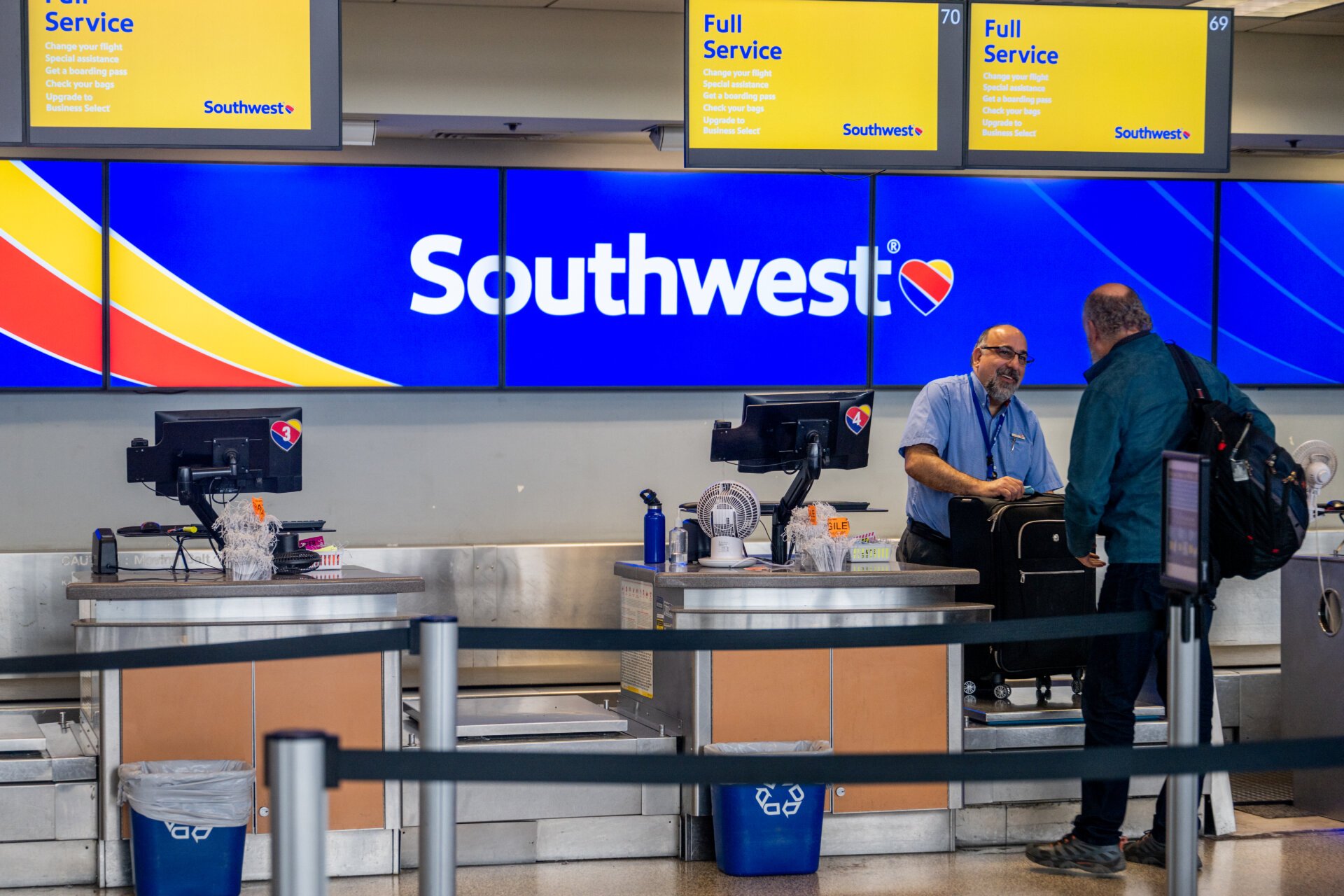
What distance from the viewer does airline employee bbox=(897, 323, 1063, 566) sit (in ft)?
16.8

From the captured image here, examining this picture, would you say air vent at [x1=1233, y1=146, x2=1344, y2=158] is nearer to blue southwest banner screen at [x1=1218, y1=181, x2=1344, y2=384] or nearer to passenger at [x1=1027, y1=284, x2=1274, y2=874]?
blue southwest banner screen at [x1=1218, y1=181, x2=1344, y2=384]

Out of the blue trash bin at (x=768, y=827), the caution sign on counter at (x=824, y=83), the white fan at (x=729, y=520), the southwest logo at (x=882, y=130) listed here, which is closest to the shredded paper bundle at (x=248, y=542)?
the white fan at (x=729, y=520)

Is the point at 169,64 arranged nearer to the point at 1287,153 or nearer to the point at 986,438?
the point at 986,438

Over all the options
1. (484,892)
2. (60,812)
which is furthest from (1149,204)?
(60,812)

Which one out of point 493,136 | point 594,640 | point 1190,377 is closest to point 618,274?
point 493,136

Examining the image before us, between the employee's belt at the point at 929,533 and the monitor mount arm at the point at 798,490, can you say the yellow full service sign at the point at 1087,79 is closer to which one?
the monitor mount arm at the point at 798,490

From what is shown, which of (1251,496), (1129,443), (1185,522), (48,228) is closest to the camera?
(1185,522)

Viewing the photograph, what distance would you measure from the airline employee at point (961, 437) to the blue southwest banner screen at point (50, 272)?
10.9 ft

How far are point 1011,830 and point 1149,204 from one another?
342 centimetres

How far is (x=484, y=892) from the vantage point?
163 inches

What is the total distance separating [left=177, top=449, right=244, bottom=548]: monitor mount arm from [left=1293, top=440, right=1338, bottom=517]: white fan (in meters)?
3.48

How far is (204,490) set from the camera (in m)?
4.75

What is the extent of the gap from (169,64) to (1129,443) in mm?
3061

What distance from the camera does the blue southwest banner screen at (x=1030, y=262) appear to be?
21.9 ft
